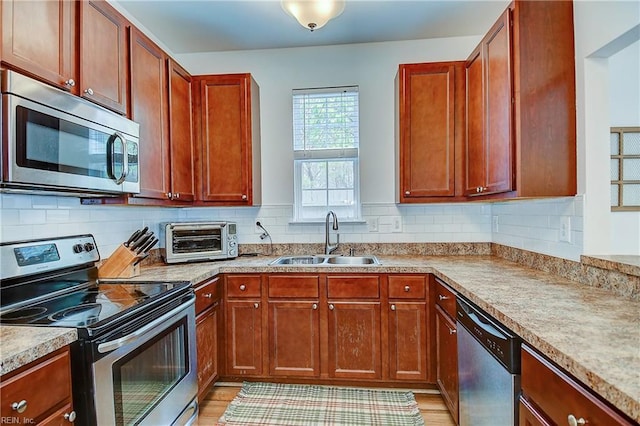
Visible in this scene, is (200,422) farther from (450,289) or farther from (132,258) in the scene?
(450,289)

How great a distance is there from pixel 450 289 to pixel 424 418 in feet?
2.70

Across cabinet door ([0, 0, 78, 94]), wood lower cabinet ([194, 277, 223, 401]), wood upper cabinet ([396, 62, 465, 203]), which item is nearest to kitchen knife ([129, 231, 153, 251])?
wood lower cabinet ([194, 277, 223, 401])

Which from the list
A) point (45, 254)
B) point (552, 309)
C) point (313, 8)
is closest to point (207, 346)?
point (45, 254)

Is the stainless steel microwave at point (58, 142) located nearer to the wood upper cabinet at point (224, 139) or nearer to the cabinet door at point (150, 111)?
the cabinet door at point (150, 111)

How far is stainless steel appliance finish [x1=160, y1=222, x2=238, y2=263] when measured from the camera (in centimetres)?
254

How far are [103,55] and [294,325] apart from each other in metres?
1.91

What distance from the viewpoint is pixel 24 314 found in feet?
4.50

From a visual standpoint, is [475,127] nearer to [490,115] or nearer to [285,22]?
[490,115]

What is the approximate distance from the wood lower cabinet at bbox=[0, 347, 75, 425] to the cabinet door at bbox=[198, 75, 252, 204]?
172 centimetres

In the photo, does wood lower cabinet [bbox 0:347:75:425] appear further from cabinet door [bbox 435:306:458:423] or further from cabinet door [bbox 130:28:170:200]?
cabinet door [bbox 435:306:458:423]

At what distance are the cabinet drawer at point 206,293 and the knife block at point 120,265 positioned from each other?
1.33ft

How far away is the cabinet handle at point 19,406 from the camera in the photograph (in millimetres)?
934

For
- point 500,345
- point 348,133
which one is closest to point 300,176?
point 348,133

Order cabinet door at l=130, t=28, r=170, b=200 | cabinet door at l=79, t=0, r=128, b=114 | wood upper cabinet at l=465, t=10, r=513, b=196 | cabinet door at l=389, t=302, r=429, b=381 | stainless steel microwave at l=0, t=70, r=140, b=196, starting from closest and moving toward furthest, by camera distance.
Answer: stainless steel microwave at l=0, t=70, r=140, b=196 → cabinet door at l=79, t=0, r=128, b=114 → wood upper cabinet at l=465, t=10, r=513, b=196 → cabinet door at l=130, t=28, r=170, b=200 → cabinet door at l=389, t=302, r=429, b=381
